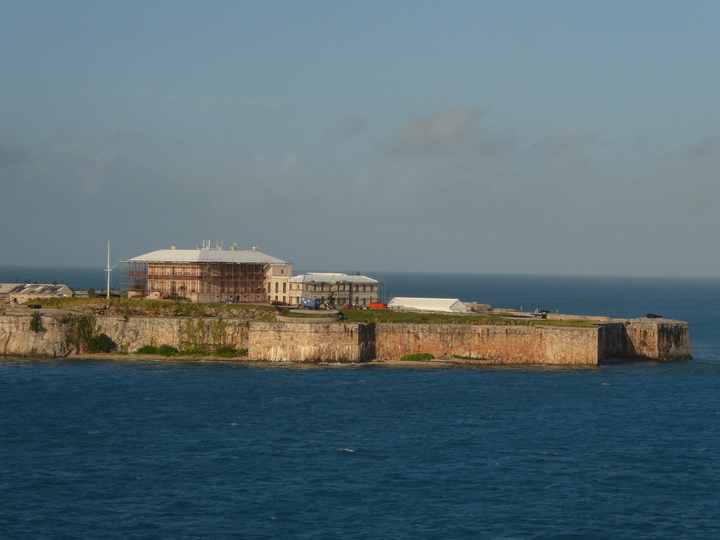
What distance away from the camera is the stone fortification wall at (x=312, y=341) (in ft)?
271

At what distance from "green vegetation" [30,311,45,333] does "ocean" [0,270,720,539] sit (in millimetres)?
7512

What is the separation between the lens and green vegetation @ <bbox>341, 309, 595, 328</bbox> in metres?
85.5

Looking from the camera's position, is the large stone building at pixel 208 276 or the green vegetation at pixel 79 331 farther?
the large stone building at pixel 208 276

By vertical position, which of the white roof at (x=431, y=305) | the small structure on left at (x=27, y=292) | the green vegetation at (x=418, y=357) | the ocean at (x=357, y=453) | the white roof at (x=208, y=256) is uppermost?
the white roof at (x=208, y=256)

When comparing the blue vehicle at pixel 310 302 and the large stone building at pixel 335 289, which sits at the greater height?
the large stone building at pixel 335 289

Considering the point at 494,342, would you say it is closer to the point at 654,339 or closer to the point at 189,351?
the point at 654,339

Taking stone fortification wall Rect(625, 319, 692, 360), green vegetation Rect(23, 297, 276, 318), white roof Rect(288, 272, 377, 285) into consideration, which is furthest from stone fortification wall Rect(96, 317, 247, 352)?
stone fortification wall Rect(625, 319, 692, 360)

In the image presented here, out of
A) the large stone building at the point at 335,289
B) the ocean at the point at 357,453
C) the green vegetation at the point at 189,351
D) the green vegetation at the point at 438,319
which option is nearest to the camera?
the ocean at the point at 357,453

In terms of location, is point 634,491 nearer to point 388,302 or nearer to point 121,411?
point 121,411

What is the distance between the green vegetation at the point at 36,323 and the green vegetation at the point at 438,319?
27492 millimetres

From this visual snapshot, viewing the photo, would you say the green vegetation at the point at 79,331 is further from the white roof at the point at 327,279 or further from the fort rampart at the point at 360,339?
the white roof at the point at 327,279

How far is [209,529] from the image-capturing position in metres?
38.5

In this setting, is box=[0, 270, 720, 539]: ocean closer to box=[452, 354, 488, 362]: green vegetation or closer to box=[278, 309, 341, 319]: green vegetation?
box=[452, 354, 488, 362]: green vegetation

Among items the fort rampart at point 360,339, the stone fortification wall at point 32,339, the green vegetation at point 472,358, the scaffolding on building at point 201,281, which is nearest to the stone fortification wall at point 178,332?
the fort rampart at point 360,339
